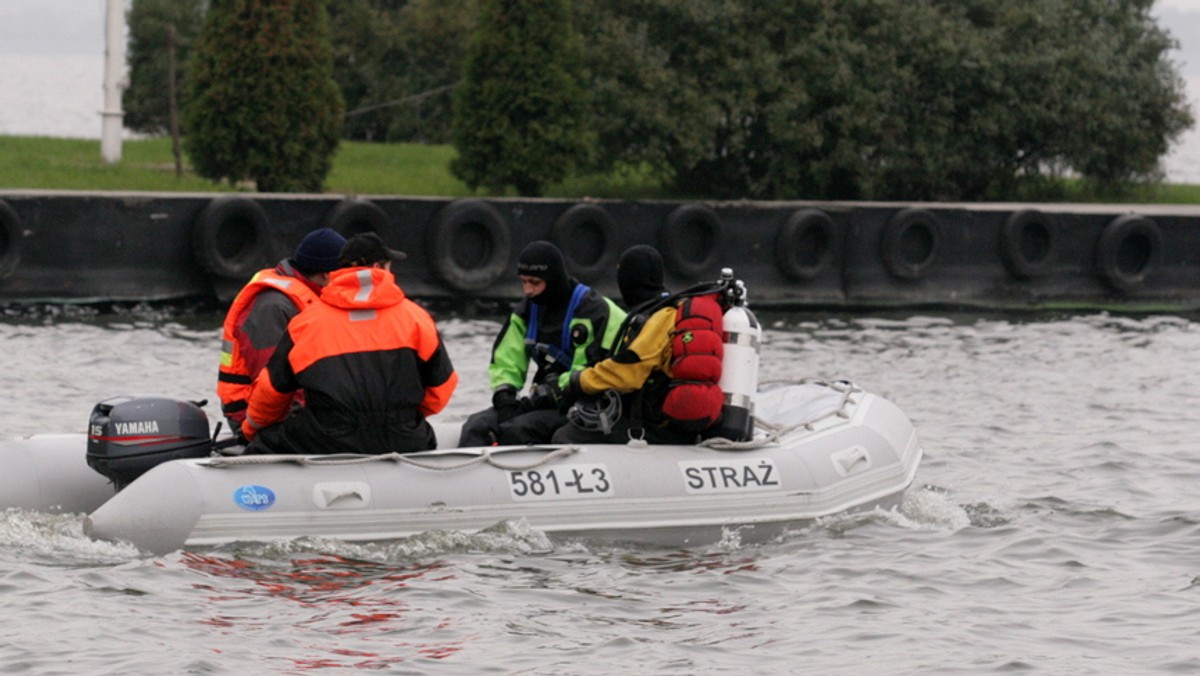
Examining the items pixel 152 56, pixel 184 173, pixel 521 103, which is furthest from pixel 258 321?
pixel 152 56

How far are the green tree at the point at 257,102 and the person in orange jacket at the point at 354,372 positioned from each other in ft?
48.0

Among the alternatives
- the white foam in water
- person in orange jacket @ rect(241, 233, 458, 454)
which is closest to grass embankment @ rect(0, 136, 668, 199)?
the white foam in water

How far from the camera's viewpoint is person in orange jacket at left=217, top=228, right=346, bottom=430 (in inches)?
356

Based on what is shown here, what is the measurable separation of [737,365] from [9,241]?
1087 cm

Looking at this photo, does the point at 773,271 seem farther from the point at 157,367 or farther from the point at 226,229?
the point at 157,367

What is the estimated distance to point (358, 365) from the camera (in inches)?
343

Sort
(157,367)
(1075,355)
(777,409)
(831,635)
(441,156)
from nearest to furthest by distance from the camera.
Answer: (831,635), (777,409), (157,367), (1075,355), (441,156)

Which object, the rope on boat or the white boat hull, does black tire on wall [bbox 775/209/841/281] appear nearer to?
the white boat hull

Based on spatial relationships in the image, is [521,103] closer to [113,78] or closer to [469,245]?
[469,245]

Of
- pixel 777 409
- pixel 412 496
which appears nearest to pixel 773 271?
pixel 777 409

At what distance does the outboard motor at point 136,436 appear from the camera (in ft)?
28.8

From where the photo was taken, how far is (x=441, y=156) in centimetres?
2981

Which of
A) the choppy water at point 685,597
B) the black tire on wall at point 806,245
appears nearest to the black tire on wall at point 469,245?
the black tire on wall at point 806,245

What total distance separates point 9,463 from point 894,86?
18.9 metres
